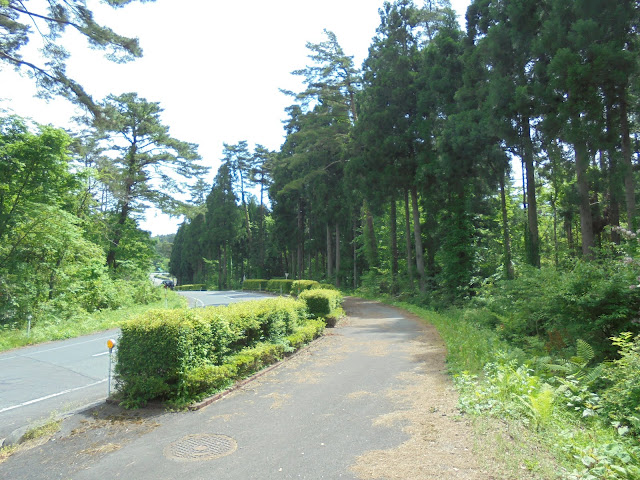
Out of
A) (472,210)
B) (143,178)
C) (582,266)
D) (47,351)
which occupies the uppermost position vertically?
(143,178)

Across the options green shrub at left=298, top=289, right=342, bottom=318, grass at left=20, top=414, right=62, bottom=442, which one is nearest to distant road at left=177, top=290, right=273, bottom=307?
green shrub at left=298, top=289, right=342, bottom=318

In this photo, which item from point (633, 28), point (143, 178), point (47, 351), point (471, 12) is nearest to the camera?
point (47, 351)

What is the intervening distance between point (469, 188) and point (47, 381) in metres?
19.4

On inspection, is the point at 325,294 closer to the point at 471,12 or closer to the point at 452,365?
the point at 452,365

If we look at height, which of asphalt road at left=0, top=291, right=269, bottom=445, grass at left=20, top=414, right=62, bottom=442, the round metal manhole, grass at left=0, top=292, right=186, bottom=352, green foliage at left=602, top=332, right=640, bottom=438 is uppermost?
green foliage at left=602, top=332, right=640, bottom=438

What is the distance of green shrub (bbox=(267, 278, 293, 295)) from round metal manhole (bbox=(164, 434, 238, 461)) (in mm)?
28184

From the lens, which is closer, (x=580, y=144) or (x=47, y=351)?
(x=47, y=351)

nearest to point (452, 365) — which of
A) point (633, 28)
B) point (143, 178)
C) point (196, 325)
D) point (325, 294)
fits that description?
point (196, 325)

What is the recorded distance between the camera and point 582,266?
8805mm

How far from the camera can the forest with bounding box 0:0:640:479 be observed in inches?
261

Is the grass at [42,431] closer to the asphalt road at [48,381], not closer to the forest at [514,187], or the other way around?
the asphalt road at [48,381]

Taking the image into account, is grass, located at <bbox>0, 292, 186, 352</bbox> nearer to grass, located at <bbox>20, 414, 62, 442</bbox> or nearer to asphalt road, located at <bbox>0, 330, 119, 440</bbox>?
asphalt road, located at <bbox>0, 330, 119, 440</bbox>

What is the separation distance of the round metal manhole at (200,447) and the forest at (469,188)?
3.16 metres

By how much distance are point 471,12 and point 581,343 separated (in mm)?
16570
